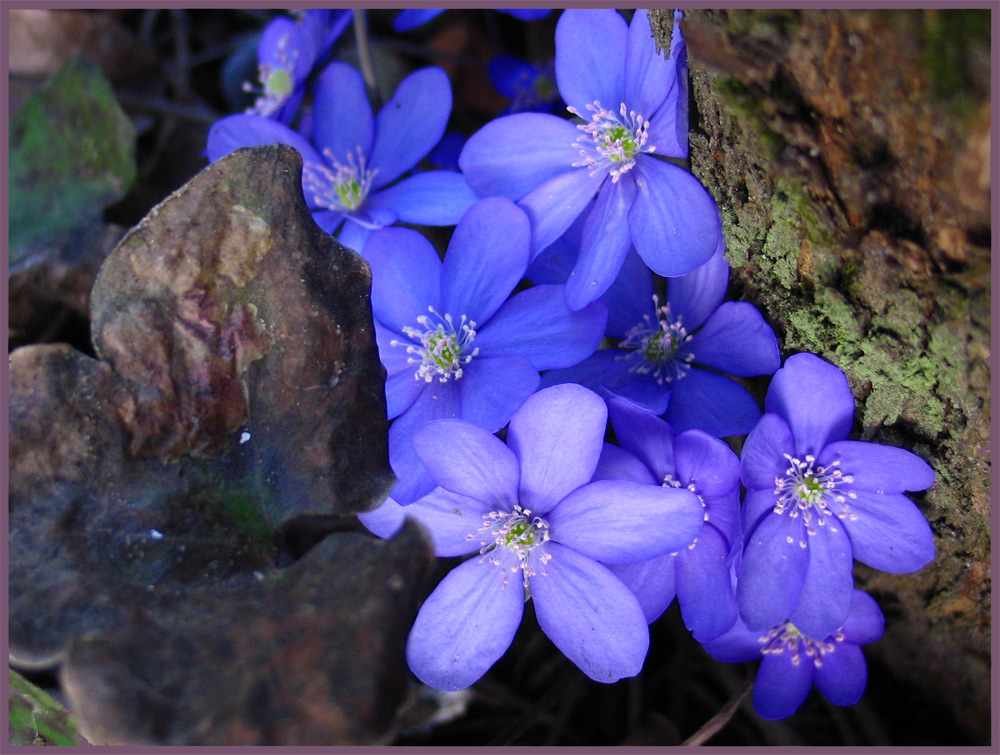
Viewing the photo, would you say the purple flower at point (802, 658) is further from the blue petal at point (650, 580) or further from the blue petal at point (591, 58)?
the blue petal at point (591, 58)

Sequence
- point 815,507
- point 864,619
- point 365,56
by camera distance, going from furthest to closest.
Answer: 1. point 365,56
2. point 864,619
3. point 815,507

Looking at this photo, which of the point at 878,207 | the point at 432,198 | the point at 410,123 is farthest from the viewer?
the point at 410,123

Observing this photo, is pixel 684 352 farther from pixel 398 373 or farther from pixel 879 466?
pixel 398 373

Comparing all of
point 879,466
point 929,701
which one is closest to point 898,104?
point 879,466

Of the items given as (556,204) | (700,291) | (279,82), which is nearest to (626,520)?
(700,291)

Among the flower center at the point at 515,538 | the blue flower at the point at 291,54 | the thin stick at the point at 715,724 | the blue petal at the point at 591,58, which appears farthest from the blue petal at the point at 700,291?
the blue flower at the point at 291,54

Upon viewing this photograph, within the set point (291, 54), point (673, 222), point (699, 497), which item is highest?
point (291, 54)

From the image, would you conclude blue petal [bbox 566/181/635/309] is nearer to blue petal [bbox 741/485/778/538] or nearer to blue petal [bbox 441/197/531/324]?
blue petal [bbox 441/197/531/324]

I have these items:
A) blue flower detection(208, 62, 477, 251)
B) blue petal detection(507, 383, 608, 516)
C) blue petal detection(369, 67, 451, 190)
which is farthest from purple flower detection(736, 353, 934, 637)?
blue petal detection(369, 67, 451, 190)
